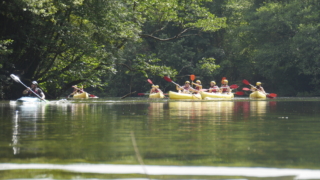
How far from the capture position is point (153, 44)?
57.9 metres

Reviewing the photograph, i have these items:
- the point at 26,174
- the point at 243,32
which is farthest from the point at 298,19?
the point at 26,174

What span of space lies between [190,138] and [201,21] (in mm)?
31716

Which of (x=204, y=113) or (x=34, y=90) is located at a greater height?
(x=34, y=90)

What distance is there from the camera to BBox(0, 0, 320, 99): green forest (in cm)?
2791

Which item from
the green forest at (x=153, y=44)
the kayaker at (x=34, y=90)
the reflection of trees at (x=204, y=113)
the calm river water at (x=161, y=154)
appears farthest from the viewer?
the green forest at (x=153, y=44)

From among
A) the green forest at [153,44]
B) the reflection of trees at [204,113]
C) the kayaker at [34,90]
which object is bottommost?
the reflection of trees at [204,113]

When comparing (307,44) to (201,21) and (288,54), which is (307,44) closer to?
(288,54)

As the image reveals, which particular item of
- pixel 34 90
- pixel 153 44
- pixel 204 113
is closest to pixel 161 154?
pixel 204 113

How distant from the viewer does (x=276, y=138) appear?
6.57 meters

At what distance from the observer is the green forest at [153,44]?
91.6 ft

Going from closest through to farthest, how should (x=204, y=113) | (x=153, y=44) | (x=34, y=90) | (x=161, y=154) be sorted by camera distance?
(x=161, y=154) < (x=204, y=113) < (x=34, y=90) < (x=153, y=44)

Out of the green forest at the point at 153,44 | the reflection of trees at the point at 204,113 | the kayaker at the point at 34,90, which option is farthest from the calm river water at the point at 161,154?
the kayaker at the point at 34,90

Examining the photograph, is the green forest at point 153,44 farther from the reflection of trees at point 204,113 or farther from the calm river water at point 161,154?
the calm river water at point 161,154

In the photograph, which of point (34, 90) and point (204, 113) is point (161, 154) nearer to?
point (204, 113)
